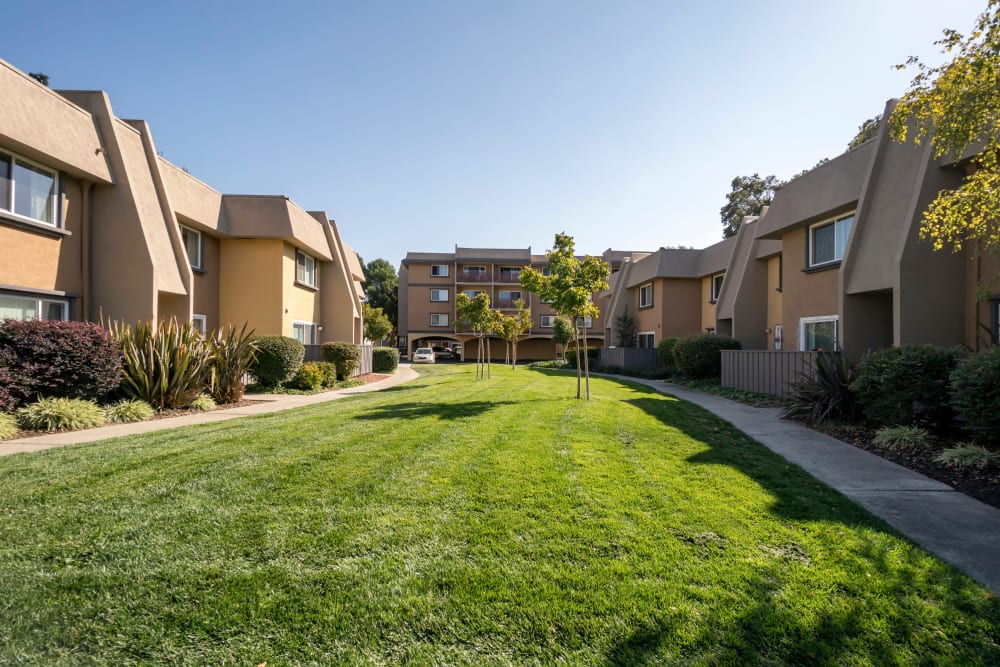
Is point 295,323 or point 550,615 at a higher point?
point 295,323

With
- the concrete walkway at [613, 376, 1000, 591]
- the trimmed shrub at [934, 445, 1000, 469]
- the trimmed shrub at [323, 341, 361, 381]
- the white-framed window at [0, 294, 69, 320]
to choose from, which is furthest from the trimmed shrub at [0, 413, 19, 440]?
the trimmed shrub at [934, 445, 1000, 469]

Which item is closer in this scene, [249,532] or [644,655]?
[644,655]

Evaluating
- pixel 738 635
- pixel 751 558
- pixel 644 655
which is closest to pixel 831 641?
pixel 738 635

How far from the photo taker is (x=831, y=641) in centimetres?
257

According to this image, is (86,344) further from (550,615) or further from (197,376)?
(550,615)

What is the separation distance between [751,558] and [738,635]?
957 millimetres

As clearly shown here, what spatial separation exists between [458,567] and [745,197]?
4471cm

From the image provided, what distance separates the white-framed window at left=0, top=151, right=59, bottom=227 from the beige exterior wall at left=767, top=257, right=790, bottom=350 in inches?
834

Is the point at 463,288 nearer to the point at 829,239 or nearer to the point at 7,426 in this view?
the point at 829,239

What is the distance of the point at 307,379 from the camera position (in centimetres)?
1530

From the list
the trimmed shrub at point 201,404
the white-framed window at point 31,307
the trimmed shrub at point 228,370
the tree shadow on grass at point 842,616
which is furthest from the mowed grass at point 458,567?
the trimmed shrub at point 228,370

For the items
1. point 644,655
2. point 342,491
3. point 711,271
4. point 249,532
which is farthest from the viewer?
point 711,271

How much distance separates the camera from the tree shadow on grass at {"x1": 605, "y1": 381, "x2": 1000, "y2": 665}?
2475 mm

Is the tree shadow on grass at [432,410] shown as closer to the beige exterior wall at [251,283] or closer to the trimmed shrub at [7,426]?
the trimmed shrub at [7,426]
